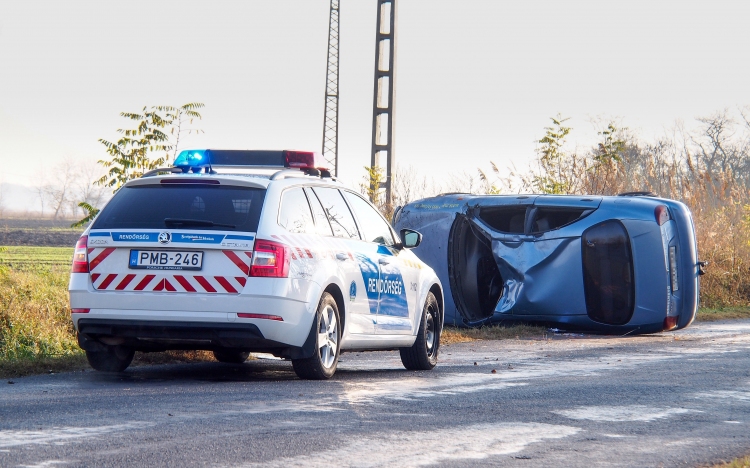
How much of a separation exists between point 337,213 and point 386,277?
0.82 meters

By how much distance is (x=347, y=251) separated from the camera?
927 centimetres

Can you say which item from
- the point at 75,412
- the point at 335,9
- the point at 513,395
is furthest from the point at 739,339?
the point at 335,9

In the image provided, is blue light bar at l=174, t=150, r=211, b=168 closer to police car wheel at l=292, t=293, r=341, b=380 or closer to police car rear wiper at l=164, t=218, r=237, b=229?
police car rear wiper at l=164, t=218, r=237, b=229

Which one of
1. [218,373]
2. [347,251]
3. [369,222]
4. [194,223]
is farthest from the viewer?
[369,222]

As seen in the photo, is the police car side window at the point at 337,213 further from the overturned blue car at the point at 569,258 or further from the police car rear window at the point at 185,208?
the overturned blue car at the point at 569,258

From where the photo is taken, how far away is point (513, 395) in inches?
322

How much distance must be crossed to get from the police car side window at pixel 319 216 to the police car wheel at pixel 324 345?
56cm

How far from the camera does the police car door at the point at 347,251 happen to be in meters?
9.10

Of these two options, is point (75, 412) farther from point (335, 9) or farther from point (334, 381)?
point (335, 9)

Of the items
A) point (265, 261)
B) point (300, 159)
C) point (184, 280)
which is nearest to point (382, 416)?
point (265, 261)

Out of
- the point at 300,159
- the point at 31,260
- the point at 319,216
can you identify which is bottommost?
the point at 31,260

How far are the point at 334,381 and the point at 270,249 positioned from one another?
1.37 metres

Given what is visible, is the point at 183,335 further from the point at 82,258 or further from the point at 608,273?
the point at 608,273

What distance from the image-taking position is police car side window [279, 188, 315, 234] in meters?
8.54
